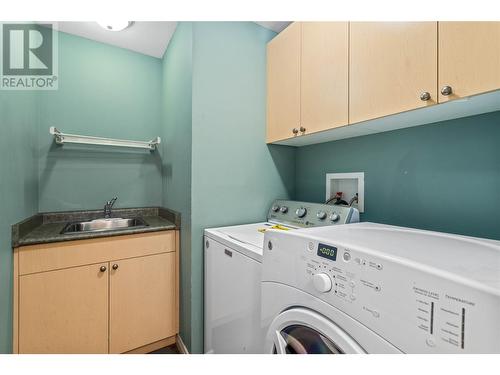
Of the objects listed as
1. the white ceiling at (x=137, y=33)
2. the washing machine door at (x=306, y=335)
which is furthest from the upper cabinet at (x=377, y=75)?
the washing machine door at (x=306, y=335)

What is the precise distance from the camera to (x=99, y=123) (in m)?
1.88

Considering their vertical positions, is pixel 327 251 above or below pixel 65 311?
above

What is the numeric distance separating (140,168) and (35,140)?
0.71 metres

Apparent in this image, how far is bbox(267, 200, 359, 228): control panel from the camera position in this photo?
3.89 feet

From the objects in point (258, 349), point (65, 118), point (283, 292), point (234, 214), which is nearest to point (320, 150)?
point (234, 214)

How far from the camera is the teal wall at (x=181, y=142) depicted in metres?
1.43

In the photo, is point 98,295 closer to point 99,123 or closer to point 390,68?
point 99,123

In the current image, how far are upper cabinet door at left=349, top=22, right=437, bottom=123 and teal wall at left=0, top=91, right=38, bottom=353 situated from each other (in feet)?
5.35

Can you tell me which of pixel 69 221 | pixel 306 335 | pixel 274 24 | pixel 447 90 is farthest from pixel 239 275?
pixel 274 24

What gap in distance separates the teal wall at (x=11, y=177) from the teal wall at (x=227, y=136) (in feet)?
2.83

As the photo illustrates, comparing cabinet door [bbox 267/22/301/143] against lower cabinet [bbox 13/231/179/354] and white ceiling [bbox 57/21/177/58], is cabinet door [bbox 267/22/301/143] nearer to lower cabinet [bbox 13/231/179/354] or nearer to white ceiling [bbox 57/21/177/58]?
white ceiling [bbox 57/21/177/58]

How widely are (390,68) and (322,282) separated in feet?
2.87

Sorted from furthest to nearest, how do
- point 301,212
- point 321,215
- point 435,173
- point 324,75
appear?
1. point 301,212
2. point 321,215
3. point 324,75
4. point 435,173

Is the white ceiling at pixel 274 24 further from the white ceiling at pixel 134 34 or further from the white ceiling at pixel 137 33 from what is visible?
the white ceiling at pixel 134 34
